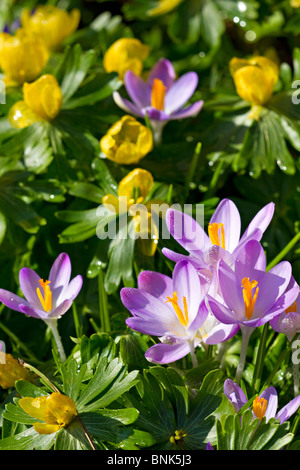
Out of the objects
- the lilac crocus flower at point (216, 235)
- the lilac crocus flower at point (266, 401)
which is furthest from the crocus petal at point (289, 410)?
the lilac crocus flower at point (216, 235)

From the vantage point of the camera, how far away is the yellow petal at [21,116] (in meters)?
1.45

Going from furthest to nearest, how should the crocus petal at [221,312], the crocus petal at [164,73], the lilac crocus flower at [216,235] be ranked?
the crocus petal at [164,73]
the lilac crocus flower at [216,235]
the crocus petal at [221,312]

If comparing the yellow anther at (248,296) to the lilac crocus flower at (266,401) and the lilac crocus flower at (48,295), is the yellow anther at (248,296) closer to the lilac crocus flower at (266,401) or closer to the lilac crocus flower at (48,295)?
the lilac crocus flower at (266,401)

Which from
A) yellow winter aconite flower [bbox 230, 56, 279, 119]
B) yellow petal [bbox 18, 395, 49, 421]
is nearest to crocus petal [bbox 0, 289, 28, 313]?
yellow petal [bbox 18, 395, 49, 421]

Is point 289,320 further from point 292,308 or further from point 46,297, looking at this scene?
point 46,297

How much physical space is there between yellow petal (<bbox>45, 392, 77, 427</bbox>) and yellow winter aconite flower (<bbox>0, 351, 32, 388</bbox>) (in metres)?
0.17

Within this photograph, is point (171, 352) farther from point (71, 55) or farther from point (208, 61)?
point (208, 61)

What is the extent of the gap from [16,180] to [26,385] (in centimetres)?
57

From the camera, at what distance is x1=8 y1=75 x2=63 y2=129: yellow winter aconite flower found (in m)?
1.37

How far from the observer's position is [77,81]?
60.2 inches

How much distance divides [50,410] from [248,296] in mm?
340

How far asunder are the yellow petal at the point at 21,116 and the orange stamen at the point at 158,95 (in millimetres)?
278

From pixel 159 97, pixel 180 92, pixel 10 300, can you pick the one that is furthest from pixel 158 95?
pixel 10 300
